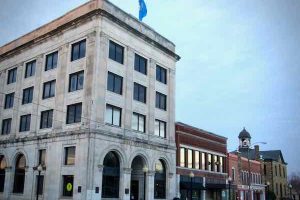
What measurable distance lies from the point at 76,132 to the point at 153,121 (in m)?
10.7

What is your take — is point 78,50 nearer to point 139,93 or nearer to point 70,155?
point 139,93

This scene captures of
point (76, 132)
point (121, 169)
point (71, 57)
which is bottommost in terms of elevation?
point (121, 169)

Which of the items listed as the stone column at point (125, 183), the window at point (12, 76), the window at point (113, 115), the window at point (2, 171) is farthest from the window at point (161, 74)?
the window at point (2, 171)

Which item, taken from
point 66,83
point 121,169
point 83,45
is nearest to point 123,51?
point 83,45

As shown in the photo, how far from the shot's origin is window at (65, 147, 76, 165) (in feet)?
120

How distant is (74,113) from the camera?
3791cm

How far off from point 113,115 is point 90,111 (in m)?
3.22

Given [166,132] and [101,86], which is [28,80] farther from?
[166,132]

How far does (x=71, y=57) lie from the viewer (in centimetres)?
3997

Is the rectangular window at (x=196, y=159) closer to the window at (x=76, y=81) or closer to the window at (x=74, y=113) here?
the window at (x=74, y=113)

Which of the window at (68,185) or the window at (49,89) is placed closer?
the window at (68,185)

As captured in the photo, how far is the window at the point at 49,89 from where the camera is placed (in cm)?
4150

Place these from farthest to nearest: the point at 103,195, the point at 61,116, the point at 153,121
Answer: the point at 153,121, the point at 61,116, the point at 103,195

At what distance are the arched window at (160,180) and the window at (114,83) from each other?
10603 millimetres
